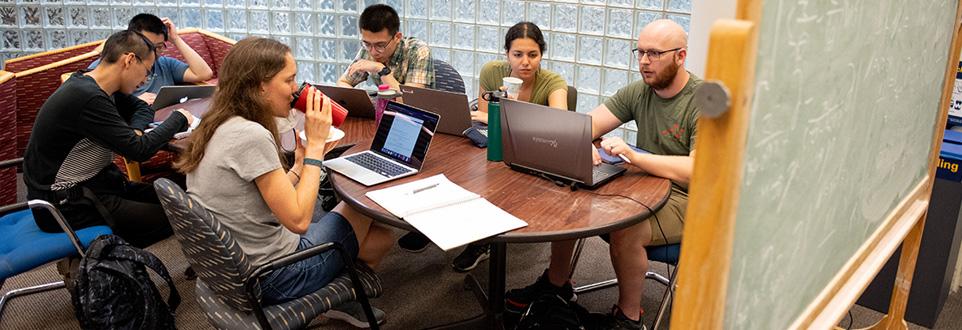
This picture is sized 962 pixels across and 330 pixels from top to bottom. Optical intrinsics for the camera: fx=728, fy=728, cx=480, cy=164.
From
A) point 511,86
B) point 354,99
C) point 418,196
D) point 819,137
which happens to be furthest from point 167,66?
point 819,137

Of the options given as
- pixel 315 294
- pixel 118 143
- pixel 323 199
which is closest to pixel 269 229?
pixel 315 294

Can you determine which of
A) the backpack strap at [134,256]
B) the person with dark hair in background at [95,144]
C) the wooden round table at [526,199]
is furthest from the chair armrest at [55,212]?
the wooden round table at [526,199]

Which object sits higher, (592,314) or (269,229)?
(269,229)

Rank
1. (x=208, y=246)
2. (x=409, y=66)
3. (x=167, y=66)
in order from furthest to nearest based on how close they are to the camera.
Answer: (x=167, y=66) < (x=409, y=66) < (x=208, y=246)

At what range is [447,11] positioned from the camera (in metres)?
Result: 4.39

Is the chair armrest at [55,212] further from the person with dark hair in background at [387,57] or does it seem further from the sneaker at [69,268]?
the person with dark hair in background at [387,57]

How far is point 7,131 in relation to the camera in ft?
11.1

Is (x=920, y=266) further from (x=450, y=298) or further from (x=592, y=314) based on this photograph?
(x=450, y=298)

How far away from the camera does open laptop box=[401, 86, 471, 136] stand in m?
2.73

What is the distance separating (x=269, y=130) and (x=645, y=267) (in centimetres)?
133

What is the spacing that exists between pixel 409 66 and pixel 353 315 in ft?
4.57

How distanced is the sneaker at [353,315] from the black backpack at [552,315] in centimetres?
54

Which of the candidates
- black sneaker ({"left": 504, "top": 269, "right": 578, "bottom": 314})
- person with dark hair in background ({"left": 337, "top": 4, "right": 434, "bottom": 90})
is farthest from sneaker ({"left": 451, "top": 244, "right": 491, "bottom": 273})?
person with dark hair in background ({"left": 337, "top": 4, "right": 434, "bottom": 90})

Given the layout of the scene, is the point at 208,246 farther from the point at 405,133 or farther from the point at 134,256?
the point at 405,133
